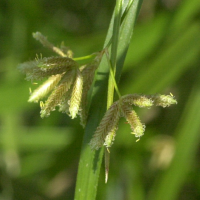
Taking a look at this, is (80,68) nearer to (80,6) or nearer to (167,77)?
(167,77)

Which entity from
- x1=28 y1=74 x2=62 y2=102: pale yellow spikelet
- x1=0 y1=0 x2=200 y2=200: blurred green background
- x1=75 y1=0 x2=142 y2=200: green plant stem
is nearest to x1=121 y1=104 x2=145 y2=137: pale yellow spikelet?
→ x1=75 y1=0 x2=142 y2=200: green plant stem

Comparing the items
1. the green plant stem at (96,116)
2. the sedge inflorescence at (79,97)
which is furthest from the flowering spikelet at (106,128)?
the green plant stem at (96,116)

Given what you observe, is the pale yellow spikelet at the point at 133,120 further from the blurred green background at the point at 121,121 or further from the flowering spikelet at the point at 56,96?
the blurred green background at the point at 121,121

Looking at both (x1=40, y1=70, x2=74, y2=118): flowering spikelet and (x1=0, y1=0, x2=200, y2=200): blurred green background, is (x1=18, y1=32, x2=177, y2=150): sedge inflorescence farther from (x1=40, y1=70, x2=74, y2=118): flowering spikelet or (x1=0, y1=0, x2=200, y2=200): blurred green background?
(x1=0, y1=0, x2=200, y2=200): blurred green background

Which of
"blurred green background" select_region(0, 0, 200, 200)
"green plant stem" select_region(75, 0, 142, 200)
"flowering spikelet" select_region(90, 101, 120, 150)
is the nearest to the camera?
"flowering spikelet" select_region(90, 101, 120, 150)

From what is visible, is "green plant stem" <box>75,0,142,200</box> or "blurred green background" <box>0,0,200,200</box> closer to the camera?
"green plant stem" <box>75,0,142,200</box>

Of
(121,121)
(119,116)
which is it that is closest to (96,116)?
(119,116)

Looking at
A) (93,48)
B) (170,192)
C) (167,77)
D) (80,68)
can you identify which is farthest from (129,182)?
(80,68)
